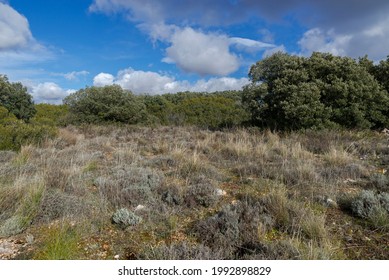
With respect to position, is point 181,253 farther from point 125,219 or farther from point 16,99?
point 16,99

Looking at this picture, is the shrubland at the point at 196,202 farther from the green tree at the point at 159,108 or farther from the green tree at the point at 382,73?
the green tree at the point at 159,108

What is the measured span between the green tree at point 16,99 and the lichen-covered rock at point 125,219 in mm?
19190

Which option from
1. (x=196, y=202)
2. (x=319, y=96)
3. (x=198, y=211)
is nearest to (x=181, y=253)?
(x=198, y=211)

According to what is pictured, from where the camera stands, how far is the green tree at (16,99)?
1914cm

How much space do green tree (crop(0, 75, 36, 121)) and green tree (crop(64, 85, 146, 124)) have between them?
2.74 m

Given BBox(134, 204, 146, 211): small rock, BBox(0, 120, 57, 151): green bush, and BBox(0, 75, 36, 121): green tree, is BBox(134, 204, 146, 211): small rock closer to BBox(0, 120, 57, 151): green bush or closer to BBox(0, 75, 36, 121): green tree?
BBox(0, 120, 57, 151): green bush

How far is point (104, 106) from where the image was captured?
21250 mm

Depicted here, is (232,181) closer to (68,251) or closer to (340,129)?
(68,251)

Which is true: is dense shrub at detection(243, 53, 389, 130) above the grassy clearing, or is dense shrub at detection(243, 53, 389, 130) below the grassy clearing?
above

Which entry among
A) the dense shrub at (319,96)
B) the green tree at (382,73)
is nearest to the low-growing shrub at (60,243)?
the dense shrub at (319,96)

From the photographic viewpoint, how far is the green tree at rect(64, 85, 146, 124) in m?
21.1

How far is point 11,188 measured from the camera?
4285 millimetres

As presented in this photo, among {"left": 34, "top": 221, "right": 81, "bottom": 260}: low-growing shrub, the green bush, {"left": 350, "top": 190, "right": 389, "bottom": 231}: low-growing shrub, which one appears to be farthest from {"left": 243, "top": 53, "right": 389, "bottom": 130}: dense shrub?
{"left": 34, "top": 221, "right": 81, "bottom": 260}: low-growing shrub

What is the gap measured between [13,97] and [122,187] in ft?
61.9
